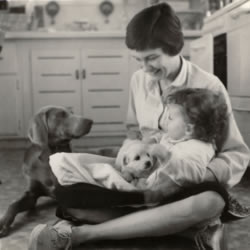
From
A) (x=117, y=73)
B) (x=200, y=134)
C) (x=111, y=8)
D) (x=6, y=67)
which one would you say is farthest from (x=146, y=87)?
(x=111, y=8)

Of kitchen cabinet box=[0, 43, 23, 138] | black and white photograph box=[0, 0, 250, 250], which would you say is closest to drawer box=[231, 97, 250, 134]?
black and white photograph box=[0, 0, 250, 250]

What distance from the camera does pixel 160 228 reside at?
121cm

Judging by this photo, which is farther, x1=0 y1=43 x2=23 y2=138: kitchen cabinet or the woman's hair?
x1=0 y1=43 x2=23 y2=138: kitchen cabinet

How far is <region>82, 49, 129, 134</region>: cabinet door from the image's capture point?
3471mm

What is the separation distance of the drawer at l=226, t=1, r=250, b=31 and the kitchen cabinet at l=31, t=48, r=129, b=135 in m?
1.24

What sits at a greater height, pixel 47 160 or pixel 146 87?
pixel 146 87

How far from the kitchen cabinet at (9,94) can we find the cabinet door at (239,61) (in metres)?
1.85

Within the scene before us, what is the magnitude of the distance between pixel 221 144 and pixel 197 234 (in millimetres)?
289

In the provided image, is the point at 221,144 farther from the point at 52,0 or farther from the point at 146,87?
the point at 52,0

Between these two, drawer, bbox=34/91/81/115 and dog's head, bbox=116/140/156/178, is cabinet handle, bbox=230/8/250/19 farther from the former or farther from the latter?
drawer, bbox=34/91/81/115

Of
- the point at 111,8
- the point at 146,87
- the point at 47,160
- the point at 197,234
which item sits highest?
the point at 111,8

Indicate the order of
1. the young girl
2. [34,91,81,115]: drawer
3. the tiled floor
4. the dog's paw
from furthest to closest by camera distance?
[34,91,81,115]: drawer → the dog's paw → the tiled floor → the young girl

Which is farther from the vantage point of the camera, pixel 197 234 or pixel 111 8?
pixel 111 8

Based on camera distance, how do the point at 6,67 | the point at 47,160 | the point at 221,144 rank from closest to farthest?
the point at 221,144 < the point at 47,160 < the point at 6,67
